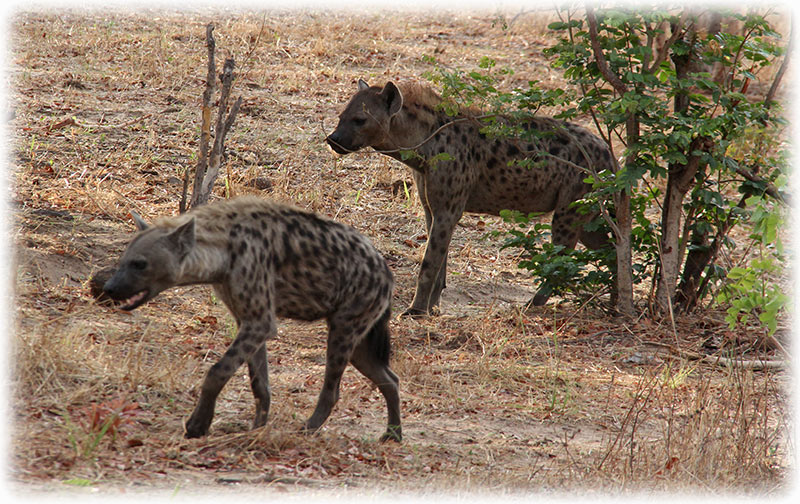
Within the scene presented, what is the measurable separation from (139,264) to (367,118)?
10.8ft

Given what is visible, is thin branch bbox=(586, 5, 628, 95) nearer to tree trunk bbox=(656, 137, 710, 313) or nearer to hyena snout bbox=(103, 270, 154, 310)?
tree trunk bbox=(656, 137, 710, 313)

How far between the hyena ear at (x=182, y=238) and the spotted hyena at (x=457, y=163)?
298 centimetres

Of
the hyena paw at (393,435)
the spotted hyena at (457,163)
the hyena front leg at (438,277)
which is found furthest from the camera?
the hyena front leg at (438,277)

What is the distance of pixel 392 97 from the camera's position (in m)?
6.96

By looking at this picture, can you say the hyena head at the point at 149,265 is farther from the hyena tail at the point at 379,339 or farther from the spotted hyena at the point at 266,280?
the hyena tail at the point at 379,339

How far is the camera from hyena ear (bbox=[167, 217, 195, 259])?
3.89 meters

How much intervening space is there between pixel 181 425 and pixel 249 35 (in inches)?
310

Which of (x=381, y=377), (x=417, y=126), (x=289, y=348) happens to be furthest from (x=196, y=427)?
(x=417, y=126)

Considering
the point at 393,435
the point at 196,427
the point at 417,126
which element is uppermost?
the point at 417,126

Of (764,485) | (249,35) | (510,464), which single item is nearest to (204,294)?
(510,464)

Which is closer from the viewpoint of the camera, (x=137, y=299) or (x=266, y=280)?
(x=137, y=299)

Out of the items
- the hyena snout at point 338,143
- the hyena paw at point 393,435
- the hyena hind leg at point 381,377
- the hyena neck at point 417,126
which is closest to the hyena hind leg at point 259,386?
the hyena hind leg at point 381,377

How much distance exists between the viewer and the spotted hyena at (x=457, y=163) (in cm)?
689

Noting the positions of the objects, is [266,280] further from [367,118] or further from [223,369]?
[367,118]
